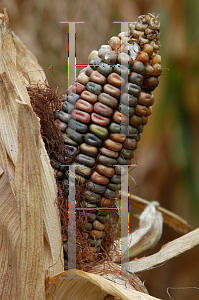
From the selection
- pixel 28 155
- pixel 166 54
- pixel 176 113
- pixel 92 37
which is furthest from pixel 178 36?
pixel 28 155

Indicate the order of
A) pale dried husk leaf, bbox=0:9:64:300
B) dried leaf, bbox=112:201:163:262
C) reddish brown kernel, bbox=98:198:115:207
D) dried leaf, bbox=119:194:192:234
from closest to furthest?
pale dried husk leaf, bbox=0:9:64:300
reddish brown kernel, bbox=98:198:115:207
dried leaf, bbox=112:201:163:262
dried leaf, bbox=119:194:192:234

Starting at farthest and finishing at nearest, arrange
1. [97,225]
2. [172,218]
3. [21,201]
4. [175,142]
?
[175,142]
[172,218]
[97,225]
[21,201]

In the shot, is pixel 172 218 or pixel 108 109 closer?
pixel 108 109

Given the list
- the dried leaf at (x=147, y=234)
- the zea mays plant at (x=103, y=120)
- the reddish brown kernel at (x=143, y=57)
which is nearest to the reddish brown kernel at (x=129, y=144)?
the zea mays plant at (x=103, y=120)

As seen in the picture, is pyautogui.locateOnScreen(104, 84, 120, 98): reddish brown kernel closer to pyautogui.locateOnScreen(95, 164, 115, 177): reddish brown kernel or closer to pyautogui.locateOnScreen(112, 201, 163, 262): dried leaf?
pyautogui.locateOnScreen(95, 164, 115, 177): reddish brown kernel

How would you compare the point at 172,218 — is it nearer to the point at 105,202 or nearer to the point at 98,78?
the point at 105,202

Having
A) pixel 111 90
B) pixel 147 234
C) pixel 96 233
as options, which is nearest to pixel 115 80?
pixel 111 90

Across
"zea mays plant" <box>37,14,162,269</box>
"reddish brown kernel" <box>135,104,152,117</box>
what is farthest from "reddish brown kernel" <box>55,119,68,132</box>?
"reddish brown kernel" <box>135,104,152,117</box>

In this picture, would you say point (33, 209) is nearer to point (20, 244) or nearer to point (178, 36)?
point (20, 244)
